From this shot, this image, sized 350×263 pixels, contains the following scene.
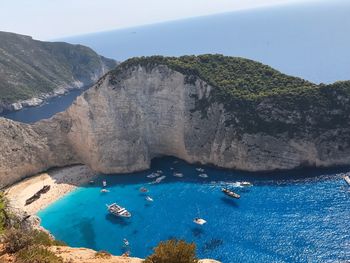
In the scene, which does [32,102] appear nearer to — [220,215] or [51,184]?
[51,184]

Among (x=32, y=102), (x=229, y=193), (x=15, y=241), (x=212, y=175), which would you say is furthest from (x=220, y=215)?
(x=32, y=102)

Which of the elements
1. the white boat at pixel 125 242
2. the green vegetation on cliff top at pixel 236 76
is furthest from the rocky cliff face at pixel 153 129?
the white boat at pixel 125 242

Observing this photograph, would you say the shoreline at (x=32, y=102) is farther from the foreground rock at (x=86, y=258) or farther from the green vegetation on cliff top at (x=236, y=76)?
the foreground rock at (x=86, y=258)

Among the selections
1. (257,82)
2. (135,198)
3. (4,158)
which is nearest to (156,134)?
(135,198)

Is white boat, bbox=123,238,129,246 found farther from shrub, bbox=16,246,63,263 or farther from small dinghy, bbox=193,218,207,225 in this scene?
shrub, bbox=16,246,63,263

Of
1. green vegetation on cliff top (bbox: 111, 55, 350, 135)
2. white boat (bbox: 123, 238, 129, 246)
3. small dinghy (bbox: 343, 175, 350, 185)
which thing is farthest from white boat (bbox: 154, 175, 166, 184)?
small dinghy (bbox: 343, 175, 350, 185)

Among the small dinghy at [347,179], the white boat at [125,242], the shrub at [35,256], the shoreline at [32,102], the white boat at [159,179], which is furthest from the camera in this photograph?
the shoreline at [32,102]


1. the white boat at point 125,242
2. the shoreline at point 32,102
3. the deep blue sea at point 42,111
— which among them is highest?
the shoreline at point 32,102
